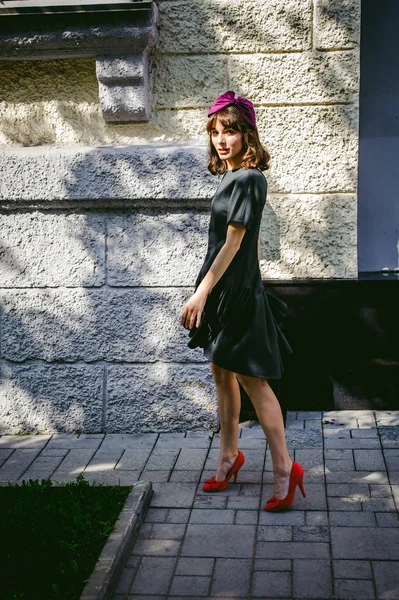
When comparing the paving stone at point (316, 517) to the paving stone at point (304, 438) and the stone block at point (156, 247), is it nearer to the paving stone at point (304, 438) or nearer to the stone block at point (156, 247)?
the paving stone at point (304, 438)

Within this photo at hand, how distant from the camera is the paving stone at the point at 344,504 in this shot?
3.86 metres

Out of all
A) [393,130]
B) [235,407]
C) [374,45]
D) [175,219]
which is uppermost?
[374,45]

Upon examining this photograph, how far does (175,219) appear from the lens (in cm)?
489

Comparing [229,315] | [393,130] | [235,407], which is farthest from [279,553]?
[393,130]

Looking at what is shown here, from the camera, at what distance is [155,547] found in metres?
3.55

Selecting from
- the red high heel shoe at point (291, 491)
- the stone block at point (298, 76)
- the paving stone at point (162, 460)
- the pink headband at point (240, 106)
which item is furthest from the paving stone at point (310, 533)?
the stone block at point (298, 76)

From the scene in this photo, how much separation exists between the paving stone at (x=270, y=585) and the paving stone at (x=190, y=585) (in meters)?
0.20

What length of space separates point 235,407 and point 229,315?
52 centimetres

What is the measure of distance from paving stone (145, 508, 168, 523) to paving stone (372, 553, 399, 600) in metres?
1.05

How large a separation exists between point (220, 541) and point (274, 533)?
0.25 meters

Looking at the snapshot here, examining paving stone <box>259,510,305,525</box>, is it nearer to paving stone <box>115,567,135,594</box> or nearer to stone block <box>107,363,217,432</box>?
paving stone <box>115,567,135,594</box>

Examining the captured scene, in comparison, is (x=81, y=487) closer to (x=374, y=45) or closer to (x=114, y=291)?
(x=114, y=291)

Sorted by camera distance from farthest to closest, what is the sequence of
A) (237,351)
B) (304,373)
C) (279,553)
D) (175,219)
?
(304,373) → (175,219) → (237,351) → (279,553)

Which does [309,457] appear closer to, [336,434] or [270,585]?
[336,434]
